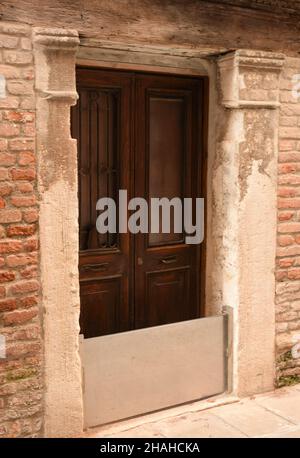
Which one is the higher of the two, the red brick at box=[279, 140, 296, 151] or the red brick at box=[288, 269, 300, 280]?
the red brick at box=[279, 140, 296, 151]

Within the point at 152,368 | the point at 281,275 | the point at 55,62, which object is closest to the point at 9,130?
the point at 55,62

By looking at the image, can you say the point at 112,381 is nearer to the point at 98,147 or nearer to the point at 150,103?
the point at 98,147

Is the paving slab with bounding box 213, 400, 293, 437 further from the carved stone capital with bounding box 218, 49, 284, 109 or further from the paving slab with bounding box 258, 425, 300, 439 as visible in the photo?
the carved stone capital with bounding box 218, 49, 284, 109

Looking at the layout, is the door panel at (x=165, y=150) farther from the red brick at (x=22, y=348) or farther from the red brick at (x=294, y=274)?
the red brick at (x=22, y=348)

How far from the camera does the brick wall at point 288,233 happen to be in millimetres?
4332

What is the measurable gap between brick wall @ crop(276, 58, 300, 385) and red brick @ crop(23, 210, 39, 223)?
1992 millimetres

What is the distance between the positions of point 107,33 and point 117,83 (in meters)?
0.63

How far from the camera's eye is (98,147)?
4.20 m

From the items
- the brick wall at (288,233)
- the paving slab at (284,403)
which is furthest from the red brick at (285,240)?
the paving slab at (284,403)

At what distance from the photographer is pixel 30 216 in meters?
3.41

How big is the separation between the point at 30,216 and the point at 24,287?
1.46ft

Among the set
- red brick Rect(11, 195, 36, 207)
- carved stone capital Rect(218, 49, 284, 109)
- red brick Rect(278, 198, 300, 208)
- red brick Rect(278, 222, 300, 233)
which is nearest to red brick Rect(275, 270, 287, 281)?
red brick Rect(278, 222, 300, 233)

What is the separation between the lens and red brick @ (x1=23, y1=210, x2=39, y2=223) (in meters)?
3.40

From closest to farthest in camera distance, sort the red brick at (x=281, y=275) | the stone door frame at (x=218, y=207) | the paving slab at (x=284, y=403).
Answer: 1. the stone door frame at (x=218, y=207)
2. the paving slab at (x=284, y=403)
3. the red brick at (x=281, y=275)
